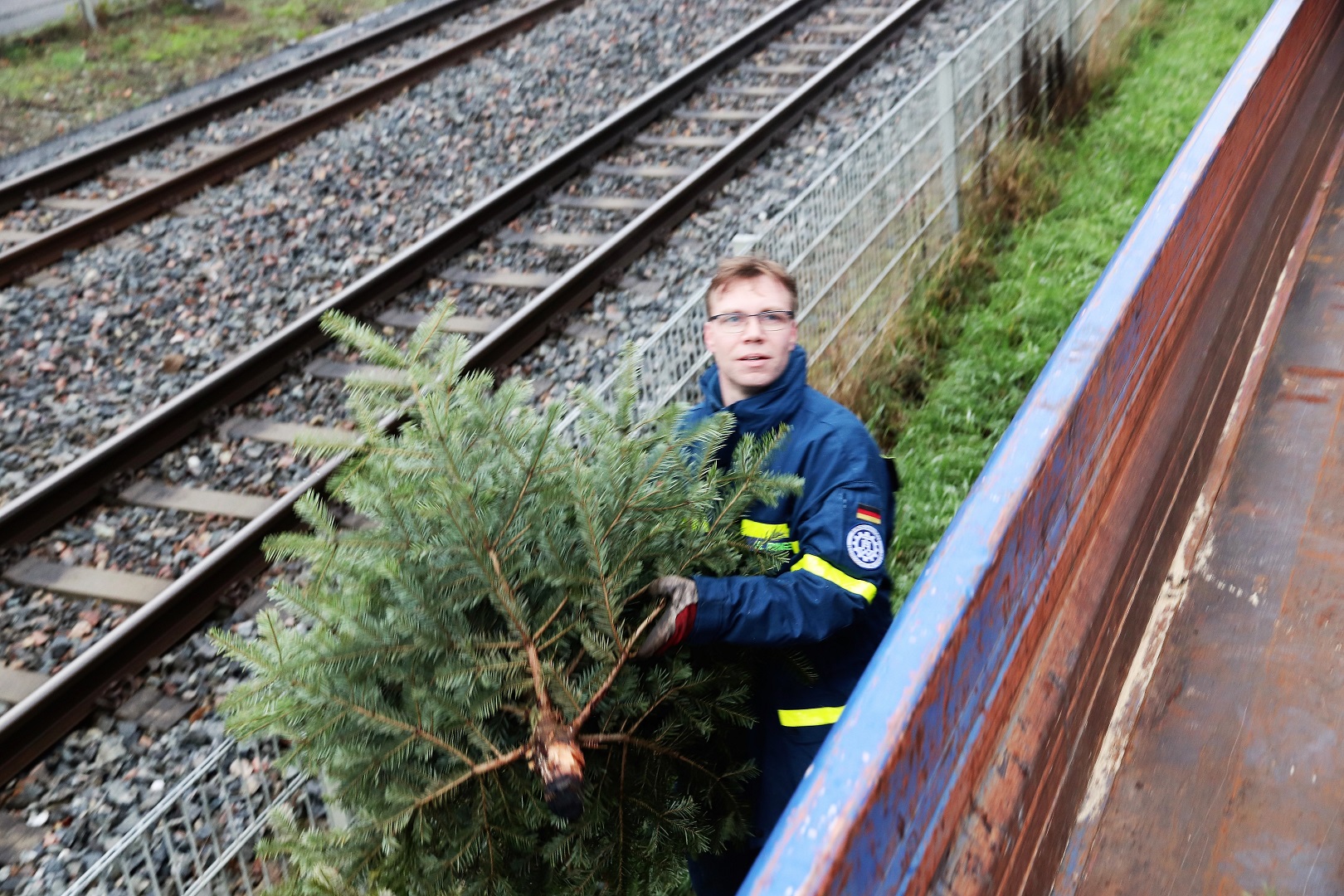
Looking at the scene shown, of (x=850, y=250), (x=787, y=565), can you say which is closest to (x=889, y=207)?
(x=850, y=250)

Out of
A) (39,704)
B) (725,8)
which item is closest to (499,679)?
(39,704)

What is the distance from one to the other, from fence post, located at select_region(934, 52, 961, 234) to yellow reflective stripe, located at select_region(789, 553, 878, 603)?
5269 mm

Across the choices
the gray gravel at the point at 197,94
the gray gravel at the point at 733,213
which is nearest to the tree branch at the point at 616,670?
the gray gravel at the point at 733,213

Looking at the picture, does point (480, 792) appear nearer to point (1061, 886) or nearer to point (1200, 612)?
point (1061, 886)

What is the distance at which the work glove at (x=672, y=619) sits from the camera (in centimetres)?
208

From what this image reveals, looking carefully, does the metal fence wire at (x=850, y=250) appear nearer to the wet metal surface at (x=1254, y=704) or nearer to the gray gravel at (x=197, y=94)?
the wet metal surface at (x=1254, y=704)

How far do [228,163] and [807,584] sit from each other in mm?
8116

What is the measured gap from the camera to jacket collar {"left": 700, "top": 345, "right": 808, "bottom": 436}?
2514mm

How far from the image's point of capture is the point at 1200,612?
231 cm

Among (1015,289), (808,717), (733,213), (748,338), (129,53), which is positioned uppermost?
(748,338)

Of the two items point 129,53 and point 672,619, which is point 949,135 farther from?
point 129,53

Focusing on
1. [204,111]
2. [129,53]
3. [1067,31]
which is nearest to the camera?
[1067,31]

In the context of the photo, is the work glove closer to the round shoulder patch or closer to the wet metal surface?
the round shoulder patch

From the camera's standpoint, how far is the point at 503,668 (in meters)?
2.01
